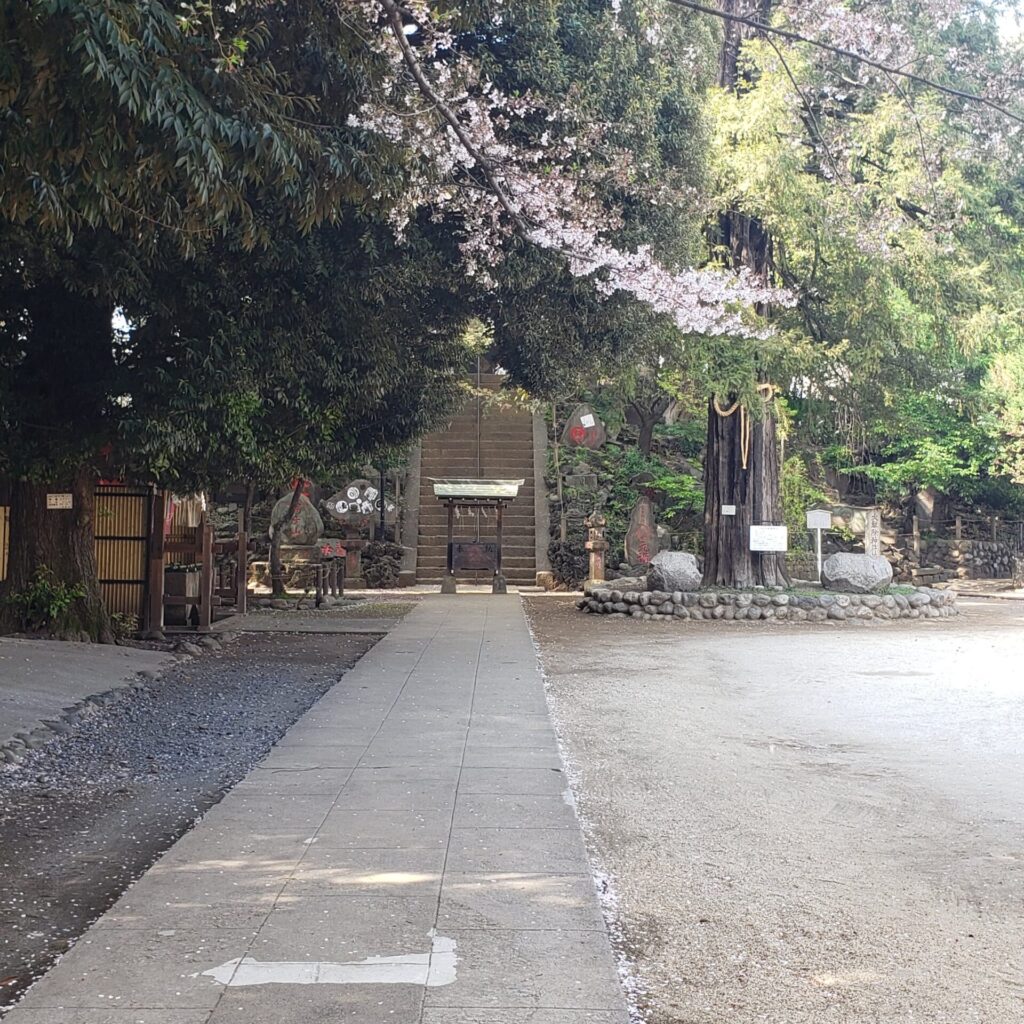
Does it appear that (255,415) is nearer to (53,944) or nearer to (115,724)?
(115,724)

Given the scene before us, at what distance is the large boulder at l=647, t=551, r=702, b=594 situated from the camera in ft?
56.8

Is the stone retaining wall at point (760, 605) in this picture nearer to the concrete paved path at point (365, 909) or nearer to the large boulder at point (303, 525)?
the large boulder at point (303, 525)

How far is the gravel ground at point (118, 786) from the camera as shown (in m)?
A: 4.06

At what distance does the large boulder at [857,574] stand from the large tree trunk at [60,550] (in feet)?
36.5

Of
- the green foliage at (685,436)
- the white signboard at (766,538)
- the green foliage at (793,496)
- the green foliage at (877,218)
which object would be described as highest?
the green foliage at (877,218)

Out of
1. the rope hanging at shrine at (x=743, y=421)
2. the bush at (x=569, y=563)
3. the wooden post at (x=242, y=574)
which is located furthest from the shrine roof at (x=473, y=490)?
the wooden post at (x=242, y=574)

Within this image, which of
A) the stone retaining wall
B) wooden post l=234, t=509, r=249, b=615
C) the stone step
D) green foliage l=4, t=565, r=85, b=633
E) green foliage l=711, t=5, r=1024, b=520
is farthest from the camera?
the stone step

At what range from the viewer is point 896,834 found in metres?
5.09

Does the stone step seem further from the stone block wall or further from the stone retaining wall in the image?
the stone block wall

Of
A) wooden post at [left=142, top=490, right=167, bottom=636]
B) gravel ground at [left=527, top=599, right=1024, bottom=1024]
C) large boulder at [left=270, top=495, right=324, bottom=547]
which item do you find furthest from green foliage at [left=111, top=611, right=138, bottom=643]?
large boulder at [left=270, top=495, right=324, bottom=547]

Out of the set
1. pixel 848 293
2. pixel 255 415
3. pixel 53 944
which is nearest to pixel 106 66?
pixel 53 944

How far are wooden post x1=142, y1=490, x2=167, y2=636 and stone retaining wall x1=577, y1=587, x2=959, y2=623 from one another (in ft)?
23.4

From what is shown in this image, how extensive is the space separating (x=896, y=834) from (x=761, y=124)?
40.9ft

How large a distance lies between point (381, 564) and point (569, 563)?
3.88m
